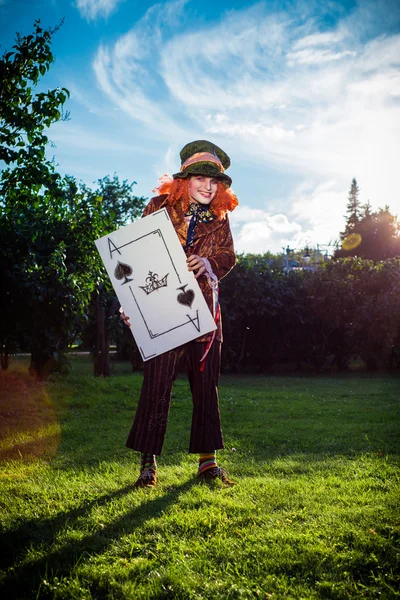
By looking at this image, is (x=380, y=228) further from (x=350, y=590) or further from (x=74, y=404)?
(x=350, y=590)

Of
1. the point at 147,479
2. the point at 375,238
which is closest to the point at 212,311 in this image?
the point at 147,479

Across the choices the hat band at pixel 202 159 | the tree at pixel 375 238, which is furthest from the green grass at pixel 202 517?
the tree at pixel 375 238

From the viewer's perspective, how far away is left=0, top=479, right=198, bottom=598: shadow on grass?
1.98m

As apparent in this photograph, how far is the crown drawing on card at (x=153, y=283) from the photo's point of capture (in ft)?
11.0

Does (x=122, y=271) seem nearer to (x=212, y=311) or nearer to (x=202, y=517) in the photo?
(x=212, y=311)

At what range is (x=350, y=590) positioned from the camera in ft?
6.20

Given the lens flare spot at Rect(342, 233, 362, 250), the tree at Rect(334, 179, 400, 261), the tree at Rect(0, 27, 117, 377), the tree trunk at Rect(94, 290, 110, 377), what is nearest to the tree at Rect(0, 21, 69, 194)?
the tree at Rect(0, 27, 117, 377)

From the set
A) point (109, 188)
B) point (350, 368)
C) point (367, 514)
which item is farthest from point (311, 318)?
point (367, 514)

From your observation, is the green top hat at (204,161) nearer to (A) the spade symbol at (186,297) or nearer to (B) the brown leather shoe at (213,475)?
(A) the spade symbol at (186,297)

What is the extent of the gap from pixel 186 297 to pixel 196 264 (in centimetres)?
24

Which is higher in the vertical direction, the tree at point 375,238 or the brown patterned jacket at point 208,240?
the tree at point 375,238

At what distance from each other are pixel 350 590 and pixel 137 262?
2.32 m

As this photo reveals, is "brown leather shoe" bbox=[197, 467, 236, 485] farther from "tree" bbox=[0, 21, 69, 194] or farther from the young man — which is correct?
"tree" bbox=[0, 21, 69, 194]

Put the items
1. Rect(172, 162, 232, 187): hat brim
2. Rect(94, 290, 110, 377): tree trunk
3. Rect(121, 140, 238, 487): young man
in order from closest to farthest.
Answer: Rect(121, 140, 238, 487): young man
Rect(172, 162, 232, 187): hat brim
Rect(94, 290, 110, 377): tree trunk
